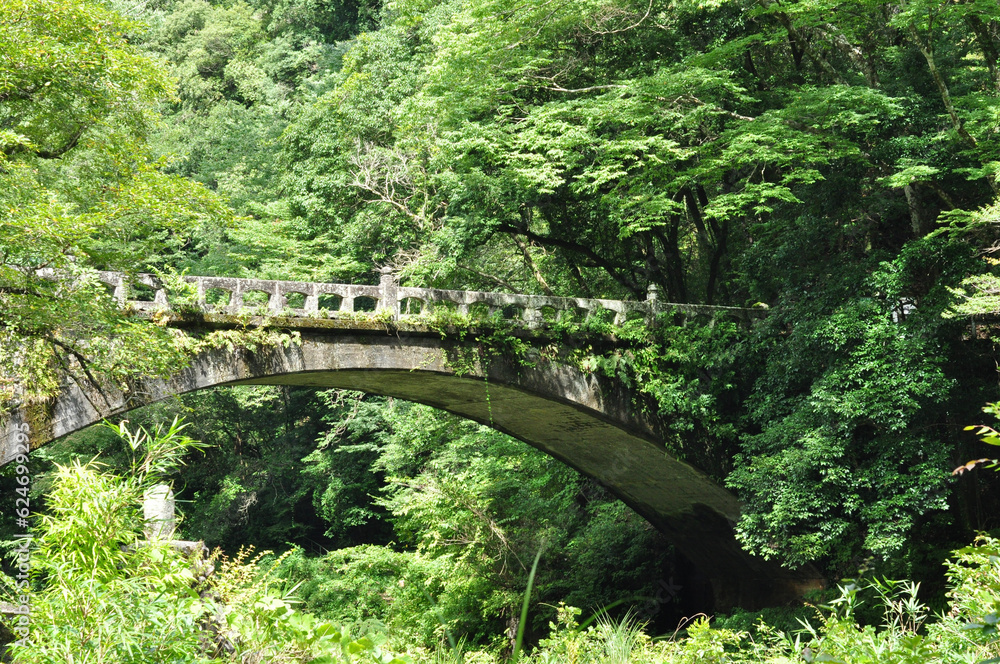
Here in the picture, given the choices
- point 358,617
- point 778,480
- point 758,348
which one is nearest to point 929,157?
point 758,348

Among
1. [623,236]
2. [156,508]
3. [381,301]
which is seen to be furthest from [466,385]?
[156,508]

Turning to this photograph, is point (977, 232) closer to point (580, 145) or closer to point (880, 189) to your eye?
point (880, 189)

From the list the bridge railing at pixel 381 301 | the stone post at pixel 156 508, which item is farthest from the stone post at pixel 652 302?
the stone post at pixel 156 508

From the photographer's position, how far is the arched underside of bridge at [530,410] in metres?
9.41

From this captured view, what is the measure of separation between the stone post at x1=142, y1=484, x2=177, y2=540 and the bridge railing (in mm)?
4416

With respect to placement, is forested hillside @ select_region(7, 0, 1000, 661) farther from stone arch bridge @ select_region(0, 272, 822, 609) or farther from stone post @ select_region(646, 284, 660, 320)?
stone arch bridge @ select_region(0, 272, 822, 609)

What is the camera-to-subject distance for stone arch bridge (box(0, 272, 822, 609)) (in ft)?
30.9

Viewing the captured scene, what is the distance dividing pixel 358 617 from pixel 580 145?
981 cm

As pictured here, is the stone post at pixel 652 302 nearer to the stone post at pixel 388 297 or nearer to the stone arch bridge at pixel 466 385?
the stone arch bridge at pixel 466 385

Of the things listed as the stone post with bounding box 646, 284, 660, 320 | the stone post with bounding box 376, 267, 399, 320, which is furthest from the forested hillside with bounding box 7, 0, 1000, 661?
the stone post with bounding box 376, 267, 399, 320

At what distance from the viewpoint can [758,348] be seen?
464 inches

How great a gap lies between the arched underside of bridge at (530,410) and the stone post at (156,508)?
14.3ft

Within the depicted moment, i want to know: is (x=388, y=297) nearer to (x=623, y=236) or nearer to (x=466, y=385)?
(x=466, y=385)

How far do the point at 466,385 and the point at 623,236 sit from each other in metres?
2.97
